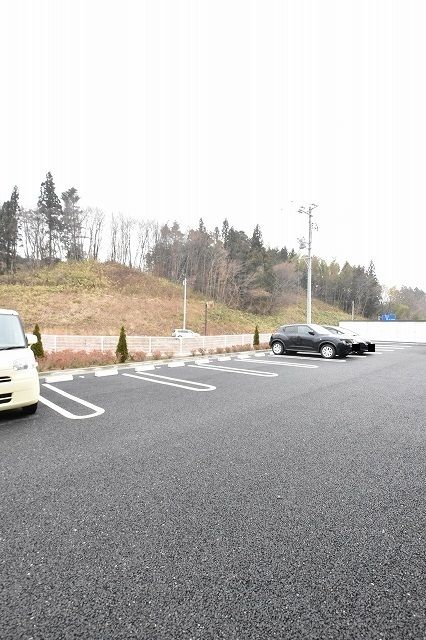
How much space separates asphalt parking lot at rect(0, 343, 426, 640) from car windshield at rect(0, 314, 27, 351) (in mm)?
1168

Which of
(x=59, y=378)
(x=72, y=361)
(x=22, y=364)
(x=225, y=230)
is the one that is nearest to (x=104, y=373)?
(x=59, y=378)

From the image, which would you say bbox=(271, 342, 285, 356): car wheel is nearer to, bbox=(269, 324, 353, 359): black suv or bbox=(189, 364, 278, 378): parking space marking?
bbox=(269, 324, 353, 359): black suv

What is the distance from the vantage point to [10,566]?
6.14ft

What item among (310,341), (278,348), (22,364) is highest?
(22,364)

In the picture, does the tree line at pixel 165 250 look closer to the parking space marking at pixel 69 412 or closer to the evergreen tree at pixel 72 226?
the evergreen tree at pixel 72 226

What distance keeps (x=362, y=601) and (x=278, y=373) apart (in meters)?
8.13

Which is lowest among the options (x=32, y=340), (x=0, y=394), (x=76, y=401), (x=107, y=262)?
(x=76, y=401)

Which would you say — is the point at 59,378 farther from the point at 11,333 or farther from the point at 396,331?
the point at 396,331

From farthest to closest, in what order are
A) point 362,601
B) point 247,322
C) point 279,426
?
1. point 247,322
2. point 279,426
3. point 362,601

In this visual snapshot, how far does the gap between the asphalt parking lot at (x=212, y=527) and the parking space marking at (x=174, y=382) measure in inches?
95.8

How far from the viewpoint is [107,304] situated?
41062 mm

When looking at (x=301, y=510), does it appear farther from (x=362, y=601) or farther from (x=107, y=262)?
(x=107, y=262)

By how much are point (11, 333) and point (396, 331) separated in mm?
29704

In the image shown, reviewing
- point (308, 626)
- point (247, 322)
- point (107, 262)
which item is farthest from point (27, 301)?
point (308, 626)
